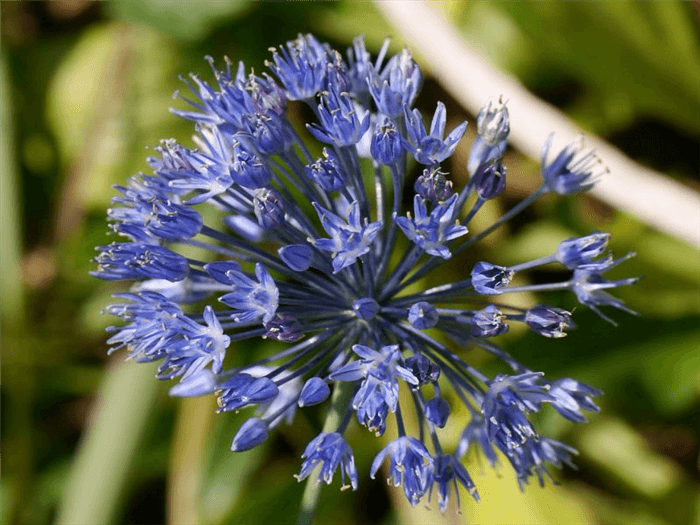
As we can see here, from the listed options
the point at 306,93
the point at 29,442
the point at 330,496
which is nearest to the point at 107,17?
the point at 29,442

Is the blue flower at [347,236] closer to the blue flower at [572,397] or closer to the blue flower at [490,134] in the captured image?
the blue flower at [490,134]

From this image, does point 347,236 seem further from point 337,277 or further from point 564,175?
point 564,175

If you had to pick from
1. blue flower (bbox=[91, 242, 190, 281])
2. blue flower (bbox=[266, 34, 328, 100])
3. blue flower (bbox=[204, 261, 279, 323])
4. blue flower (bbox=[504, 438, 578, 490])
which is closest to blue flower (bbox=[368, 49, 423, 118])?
blue flower (bbox=[266, 34, 328, 100])

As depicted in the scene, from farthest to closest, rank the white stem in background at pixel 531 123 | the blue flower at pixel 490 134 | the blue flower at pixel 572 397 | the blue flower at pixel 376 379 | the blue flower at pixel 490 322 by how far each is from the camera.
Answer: the white stem in background at pixel 531 123
the blue flower at pixel 490 134
the blue flower at pixel 572 397
the blue flower at pixel 490 322
the blue flower at pixel 376 379

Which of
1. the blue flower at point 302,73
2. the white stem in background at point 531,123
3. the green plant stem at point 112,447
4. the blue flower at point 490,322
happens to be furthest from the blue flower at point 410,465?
the white stem in background at point 531,123

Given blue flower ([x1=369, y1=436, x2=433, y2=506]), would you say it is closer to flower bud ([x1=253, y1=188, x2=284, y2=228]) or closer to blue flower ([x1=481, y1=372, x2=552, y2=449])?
blue flower ([x1=481, y1=372, x2=552, y2=449])

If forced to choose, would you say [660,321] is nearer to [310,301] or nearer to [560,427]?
[560,427]
